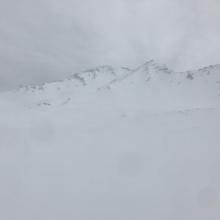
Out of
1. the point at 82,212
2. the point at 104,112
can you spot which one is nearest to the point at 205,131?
the point at 82,212

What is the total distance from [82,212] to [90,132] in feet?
128

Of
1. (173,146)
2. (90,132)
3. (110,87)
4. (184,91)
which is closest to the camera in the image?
(173,146)

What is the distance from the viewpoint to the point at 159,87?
178500 millimetres

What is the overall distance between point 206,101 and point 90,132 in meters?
70.2

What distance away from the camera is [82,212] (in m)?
44.7

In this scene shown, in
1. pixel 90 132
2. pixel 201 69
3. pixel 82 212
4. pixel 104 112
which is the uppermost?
pixel 201 69

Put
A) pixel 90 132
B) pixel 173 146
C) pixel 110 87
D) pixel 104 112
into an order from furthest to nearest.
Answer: pixel 110 87 < pixel 104 112 < pixel 90 132 < pixel 173 146

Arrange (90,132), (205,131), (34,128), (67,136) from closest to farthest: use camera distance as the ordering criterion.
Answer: (205,131) < (67,136) < (90,132) < (34,128)

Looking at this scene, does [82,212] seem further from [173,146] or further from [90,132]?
[90,132]

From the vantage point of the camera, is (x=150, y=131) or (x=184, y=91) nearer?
(x=150, y=131)

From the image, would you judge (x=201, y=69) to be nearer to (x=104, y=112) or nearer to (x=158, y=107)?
(x=158, y=107)

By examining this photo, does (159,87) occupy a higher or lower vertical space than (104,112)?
higher

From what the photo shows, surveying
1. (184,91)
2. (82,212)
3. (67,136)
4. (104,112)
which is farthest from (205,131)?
(184,91)

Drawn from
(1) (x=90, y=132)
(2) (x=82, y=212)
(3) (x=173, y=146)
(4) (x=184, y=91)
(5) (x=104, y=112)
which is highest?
(4) (x=184, y=91)
